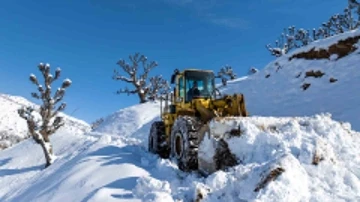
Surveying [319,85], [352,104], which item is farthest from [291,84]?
[352,104]

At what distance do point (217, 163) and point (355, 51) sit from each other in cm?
1895

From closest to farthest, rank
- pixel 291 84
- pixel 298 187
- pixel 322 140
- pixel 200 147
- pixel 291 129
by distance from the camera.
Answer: pixel 298 187 → pixel 322 140 → pixel 291 129 → pixel 200 147 → pixel 291 84

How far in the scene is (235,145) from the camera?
308 inches

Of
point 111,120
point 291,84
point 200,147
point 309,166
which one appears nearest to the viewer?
point 309,166

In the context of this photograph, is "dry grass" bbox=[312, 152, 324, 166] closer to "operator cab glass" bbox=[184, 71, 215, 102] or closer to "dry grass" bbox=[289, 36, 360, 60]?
"operator cab glass" bbox=[184, 71, 215, 102]

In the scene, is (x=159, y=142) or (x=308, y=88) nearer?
(x=159, y=142)

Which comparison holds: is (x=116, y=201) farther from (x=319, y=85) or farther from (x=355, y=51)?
(x=355, y=51)

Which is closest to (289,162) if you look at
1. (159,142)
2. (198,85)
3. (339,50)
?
(198,85)

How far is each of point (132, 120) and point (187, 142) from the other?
800 inches

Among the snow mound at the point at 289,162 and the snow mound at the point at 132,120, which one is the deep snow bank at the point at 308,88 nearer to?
the snow mound at the point at 132,120

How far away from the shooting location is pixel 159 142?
11602mm

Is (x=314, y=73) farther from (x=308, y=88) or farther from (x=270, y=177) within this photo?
(x=270, y=177)

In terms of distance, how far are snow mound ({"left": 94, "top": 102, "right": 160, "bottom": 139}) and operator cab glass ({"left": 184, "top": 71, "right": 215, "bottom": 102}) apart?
1351 centimetres

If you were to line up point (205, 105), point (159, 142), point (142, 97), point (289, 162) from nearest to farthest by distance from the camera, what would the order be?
point (289, 162) < point (205, 105) < point (159, 142) < point (142, 97)
